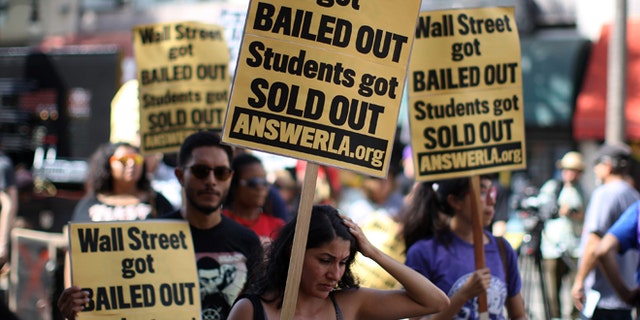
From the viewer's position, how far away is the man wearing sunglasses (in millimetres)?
5324

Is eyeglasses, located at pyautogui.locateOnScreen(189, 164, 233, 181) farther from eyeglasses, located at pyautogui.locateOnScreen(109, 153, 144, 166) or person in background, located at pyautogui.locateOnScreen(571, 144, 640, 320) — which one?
person in background, located at pyautogui.locateOnScreen(571, 144, 640, 320)

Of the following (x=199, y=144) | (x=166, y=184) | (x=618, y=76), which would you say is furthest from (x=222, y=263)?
(x=618, y=76)

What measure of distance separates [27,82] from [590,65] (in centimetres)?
934

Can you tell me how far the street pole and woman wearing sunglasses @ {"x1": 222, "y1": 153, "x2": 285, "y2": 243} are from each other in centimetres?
741

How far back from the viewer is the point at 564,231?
11.9 metres

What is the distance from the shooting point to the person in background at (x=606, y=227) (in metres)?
7.15

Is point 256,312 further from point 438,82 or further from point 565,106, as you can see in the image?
point 565,106

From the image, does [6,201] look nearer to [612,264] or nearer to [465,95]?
[465,95]

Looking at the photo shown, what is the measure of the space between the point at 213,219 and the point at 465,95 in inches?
59.9

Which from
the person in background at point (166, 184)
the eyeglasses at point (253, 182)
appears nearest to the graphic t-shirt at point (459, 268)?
the eyeglasses at point (253, 182)

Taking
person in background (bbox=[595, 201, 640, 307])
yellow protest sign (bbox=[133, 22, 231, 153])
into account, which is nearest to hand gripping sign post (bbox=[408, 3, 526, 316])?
person in background (bbox=[595, 201, 640, 307])

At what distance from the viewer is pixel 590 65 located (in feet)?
65.1

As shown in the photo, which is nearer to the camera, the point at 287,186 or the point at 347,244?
the point at 347,244

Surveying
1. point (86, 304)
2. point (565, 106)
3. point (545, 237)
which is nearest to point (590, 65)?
point (565, 106)
